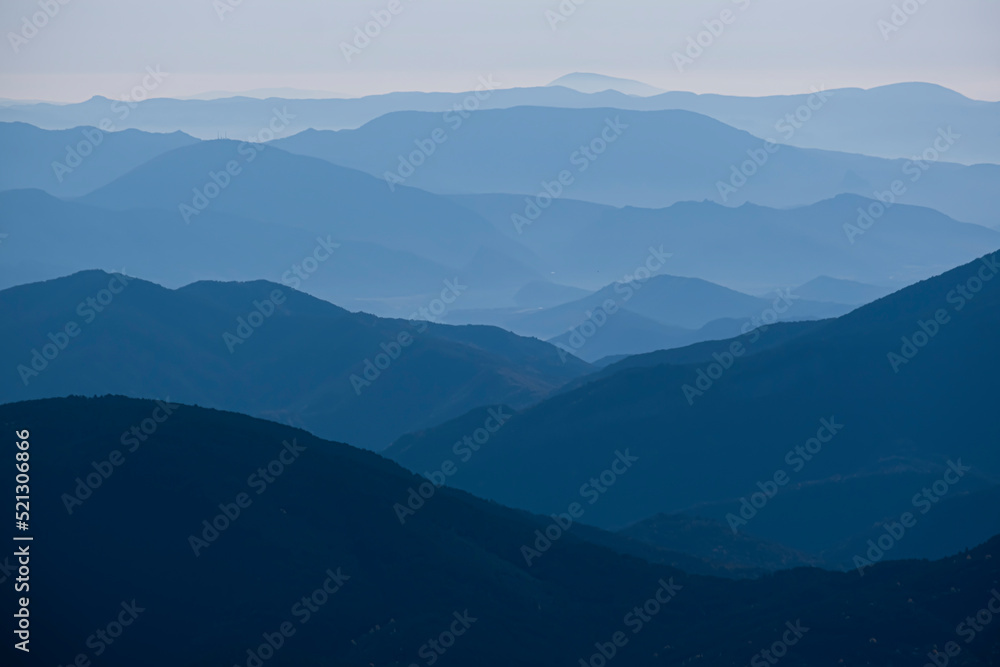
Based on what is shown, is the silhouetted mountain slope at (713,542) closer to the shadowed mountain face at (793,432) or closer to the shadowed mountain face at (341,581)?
the shadowed mountain face at (793,432)

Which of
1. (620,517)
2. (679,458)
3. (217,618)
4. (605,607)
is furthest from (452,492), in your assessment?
(679,458)

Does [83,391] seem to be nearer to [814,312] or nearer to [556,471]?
[556,471]

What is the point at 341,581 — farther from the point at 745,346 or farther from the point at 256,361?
the point at 256,361

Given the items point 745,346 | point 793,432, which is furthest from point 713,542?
point 745,346

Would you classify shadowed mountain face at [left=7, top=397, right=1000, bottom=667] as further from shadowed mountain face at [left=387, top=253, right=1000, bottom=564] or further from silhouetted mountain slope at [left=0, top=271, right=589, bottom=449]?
silhouetted mountain slope at [left=0, top=271, right=589, bottom=449]

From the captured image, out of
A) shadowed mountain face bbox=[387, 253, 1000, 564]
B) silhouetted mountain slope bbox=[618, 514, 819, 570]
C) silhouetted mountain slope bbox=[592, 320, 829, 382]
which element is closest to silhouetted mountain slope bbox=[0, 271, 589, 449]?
silhouetted mountain slope bbox=[592, 320, 829, 382]

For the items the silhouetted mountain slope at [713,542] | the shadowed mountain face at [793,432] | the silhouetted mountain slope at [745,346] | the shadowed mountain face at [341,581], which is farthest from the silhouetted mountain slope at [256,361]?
the shadowed mountain face at [341,581]
